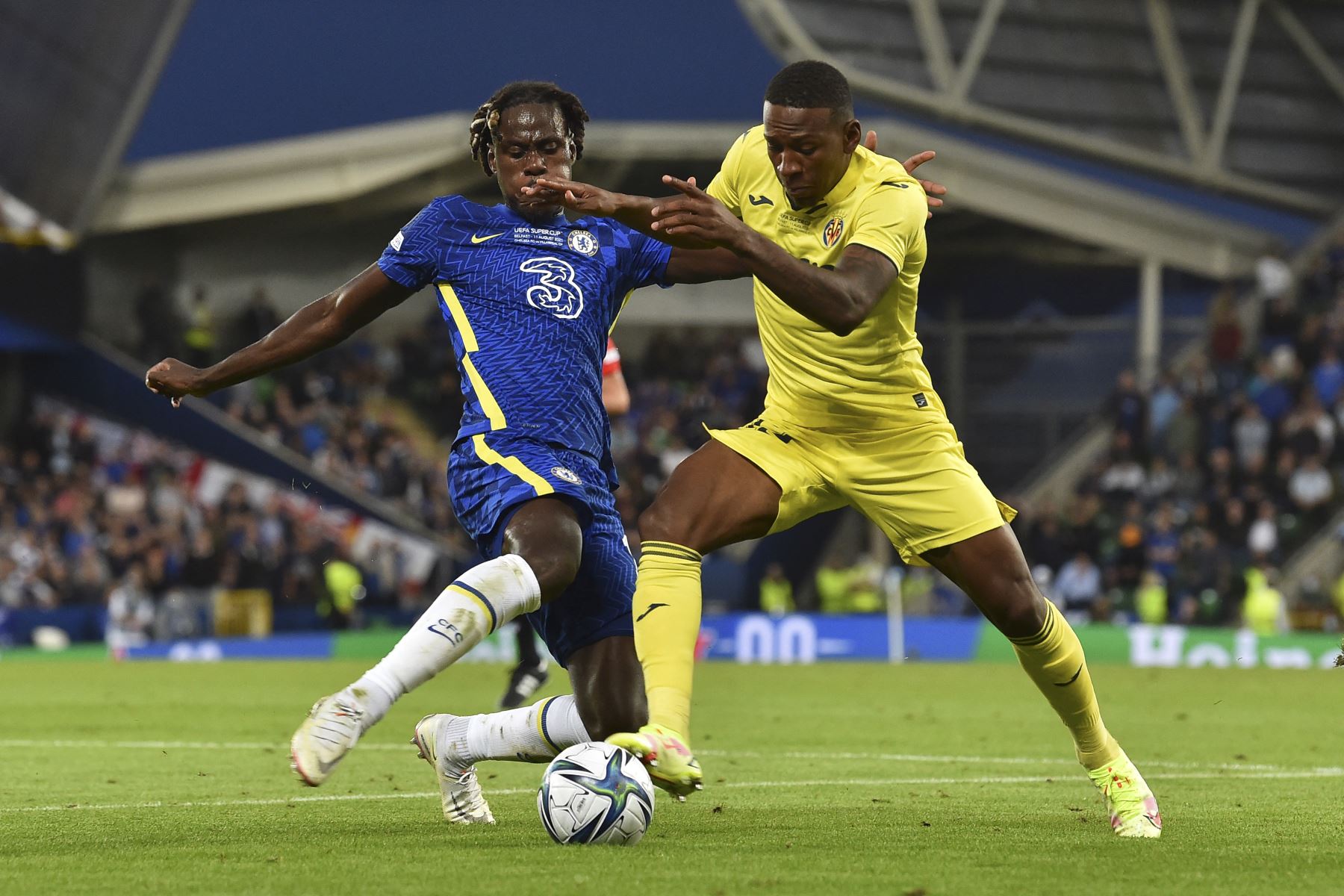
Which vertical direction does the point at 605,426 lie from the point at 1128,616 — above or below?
above

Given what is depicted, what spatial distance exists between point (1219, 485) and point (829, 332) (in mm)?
20409

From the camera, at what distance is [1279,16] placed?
31.1m

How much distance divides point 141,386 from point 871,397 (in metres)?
25.4

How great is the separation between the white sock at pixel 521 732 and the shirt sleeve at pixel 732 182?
183cm

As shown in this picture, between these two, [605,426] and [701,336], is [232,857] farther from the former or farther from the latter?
[701,336]

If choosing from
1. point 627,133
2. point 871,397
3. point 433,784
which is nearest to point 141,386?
point 627,133

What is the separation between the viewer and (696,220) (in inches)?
199

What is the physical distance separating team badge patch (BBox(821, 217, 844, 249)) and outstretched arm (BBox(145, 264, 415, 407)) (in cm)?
141

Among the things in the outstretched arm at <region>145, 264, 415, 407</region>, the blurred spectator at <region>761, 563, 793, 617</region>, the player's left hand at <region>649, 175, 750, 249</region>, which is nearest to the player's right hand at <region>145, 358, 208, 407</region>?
the outstretched arm at <region>145, 264, 415, 407</region>

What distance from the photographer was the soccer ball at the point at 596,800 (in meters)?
5.52

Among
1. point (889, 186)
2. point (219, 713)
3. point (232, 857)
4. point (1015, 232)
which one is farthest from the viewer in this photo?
point (1015, 232)

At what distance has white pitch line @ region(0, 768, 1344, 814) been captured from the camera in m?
6.85

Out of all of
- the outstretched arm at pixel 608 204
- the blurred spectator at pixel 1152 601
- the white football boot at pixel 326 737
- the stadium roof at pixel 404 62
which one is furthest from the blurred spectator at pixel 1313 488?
the white football boot at pixel 326 737

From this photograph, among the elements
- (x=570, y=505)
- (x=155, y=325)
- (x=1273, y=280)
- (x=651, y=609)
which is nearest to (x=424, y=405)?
(x=155, y=325)
